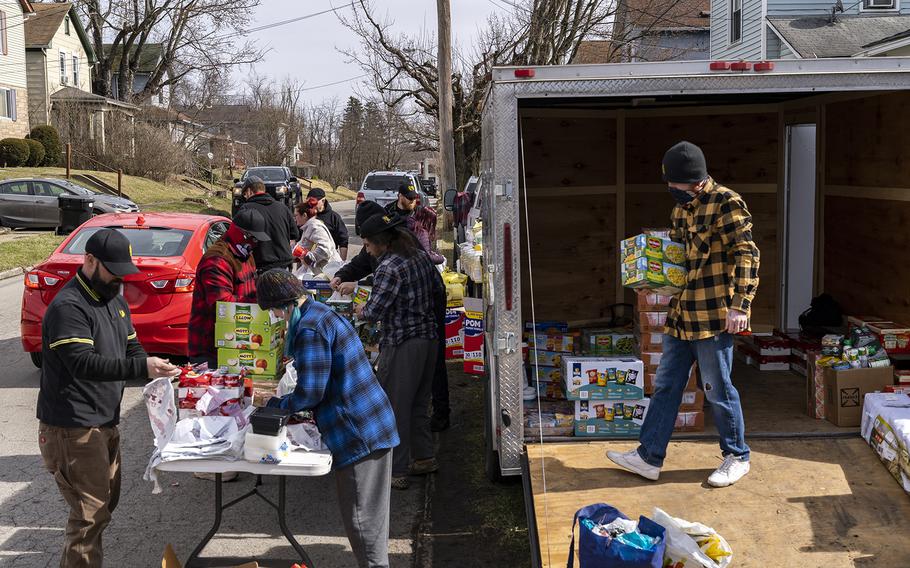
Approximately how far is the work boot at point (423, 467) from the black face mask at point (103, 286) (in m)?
2.86

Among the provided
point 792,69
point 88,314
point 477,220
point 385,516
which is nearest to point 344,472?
point 385,516

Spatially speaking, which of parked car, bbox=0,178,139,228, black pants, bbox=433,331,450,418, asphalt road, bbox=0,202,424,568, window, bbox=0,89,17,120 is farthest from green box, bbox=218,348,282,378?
window, bbox=0,89,17,120

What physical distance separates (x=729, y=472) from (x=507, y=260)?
180 cm

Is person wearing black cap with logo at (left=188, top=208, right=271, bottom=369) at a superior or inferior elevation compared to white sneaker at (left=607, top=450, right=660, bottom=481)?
superior

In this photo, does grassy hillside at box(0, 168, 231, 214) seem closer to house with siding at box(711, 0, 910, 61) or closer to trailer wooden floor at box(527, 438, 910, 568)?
house with siding at box(711, 0, 910, 61)

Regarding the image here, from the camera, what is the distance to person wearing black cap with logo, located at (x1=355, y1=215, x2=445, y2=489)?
20.1 ft

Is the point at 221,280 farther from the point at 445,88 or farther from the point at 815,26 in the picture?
the point at 815,26

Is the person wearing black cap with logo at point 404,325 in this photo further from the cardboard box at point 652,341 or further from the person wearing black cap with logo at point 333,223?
the person wearing black cap with logo at point 333,223

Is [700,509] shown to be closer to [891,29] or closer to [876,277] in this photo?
[876,277]

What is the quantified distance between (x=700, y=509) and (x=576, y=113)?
4.64m

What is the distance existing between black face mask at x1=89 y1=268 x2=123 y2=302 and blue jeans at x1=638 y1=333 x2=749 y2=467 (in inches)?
123

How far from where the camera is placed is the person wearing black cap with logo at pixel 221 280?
608 centimetres

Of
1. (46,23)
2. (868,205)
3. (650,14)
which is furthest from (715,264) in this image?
(46,23)

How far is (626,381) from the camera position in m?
6.07
